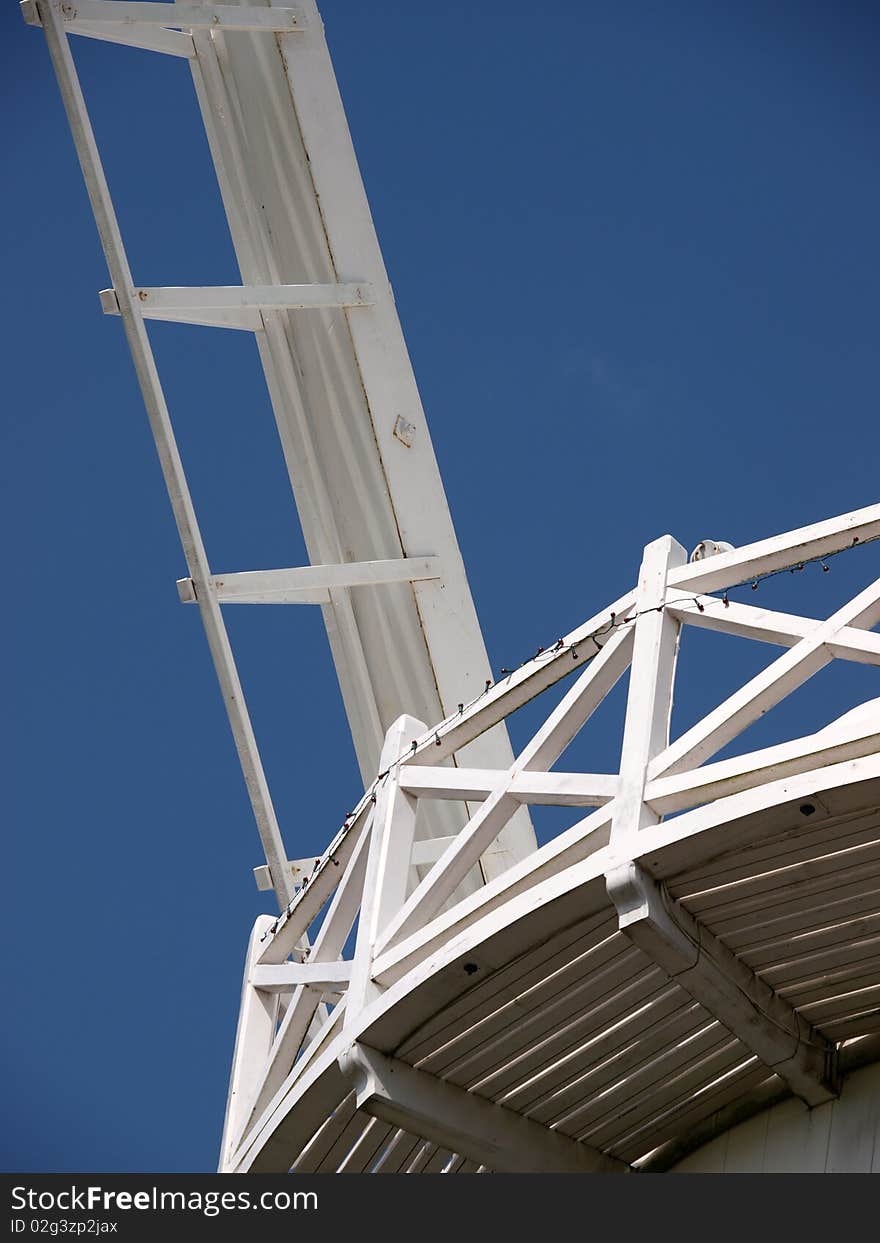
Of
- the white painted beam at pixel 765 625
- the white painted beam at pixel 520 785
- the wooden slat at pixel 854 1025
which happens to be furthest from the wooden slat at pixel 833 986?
the white painted beam at pixel 765 625

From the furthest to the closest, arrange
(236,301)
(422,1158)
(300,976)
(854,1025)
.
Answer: (236,301) → (300,976) → (422,1158) → (854,1025)

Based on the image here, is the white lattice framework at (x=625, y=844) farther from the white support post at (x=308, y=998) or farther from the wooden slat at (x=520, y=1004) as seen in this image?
the wooden slat at (x=520, y=1004)

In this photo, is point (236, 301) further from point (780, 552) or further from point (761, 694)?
point (761, 694)

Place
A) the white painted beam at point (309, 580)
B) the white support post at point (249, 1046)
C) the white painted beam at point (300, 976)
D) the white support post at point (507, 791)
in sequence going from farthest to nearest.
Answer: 1. the white painted beam at point (309, 580)
2. the white support post at point (249, 1046)
3. the white painted beam at point (300, 976)
4. the white support post at point (507, 791)

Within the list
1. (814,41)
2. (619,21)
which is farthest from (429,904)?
(814,41)

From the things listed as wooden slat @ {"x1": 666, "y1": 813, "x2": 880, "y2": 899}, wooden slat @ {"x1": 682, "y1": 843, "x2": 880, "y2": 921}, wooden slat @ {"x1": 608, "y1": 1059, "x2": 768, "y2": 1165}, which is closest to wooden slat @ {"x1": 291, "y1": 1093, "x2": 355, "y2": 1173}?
wooden slat @ {"x1": 608, "y1": 1059, "x2": 768, "y2": 1165}

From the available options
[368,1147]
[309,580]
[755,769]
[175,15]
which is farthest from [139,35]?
[755,769]

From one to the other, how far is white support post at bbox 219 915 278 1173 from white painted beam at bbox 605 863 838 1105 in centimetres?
375

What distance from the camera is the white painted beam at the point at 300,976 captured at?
46.7 feet

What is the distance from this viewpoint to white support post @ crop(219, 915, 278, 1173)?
1478 cm

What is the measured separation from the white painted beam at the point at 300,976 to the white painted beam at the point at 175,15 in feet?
34.0

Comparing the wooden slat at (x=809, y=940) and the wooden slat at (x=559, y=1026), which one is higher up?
the wooden slat at (x=809, y=940)

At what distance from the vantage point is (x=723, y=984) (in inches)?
A: 486

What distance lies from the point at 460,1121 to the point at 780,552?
395 cm
